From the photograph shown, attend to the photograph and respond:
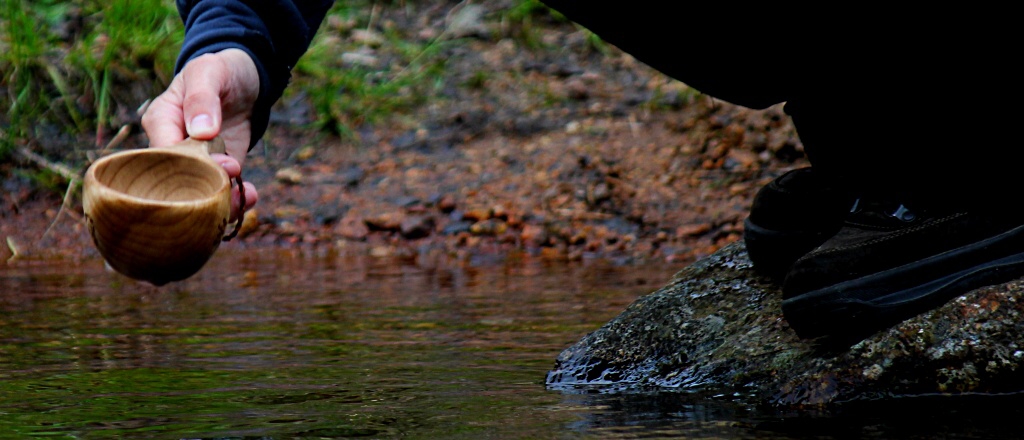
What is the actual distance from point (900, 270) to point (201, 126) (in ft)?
4.08

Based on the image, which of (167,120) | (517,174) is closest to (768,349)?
(167,120)

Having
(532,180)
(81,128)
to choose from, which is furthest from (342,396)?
(81,128)

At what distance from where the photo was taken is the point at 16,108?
5973mm

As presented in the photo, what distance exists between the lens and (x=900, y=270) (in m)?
2.12

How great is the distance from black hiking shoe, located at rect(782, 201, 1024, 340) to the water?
0.18m

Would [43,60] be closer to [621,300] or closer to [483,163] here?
[483,163]

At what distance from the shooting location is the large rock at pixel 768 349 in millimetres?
2031

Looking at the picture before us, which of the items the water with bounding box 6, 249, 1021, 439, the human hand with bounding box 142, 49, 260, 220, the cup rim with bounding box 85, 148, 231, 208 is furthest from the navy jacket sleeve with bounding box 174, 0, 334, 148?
the water with bounding box 6, 249, 1021, 439

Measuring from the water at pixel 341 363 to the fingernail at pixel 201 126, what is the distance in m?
0.46

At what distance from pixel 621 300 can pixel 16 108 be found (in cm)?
366

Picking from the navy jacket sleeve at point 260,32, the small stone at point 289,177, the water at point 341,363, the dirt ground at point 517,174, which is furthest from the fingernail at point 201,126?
the small stone at point 289,177

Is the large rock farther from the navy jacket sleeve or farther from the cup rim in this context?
the navy jacket sleeve

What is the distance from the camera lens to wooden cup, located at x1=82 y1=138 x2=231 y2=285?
202 centimetres

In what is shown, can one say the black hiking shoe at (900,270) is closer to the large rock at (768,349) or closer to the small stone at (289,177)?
the large rock at (768,349)
